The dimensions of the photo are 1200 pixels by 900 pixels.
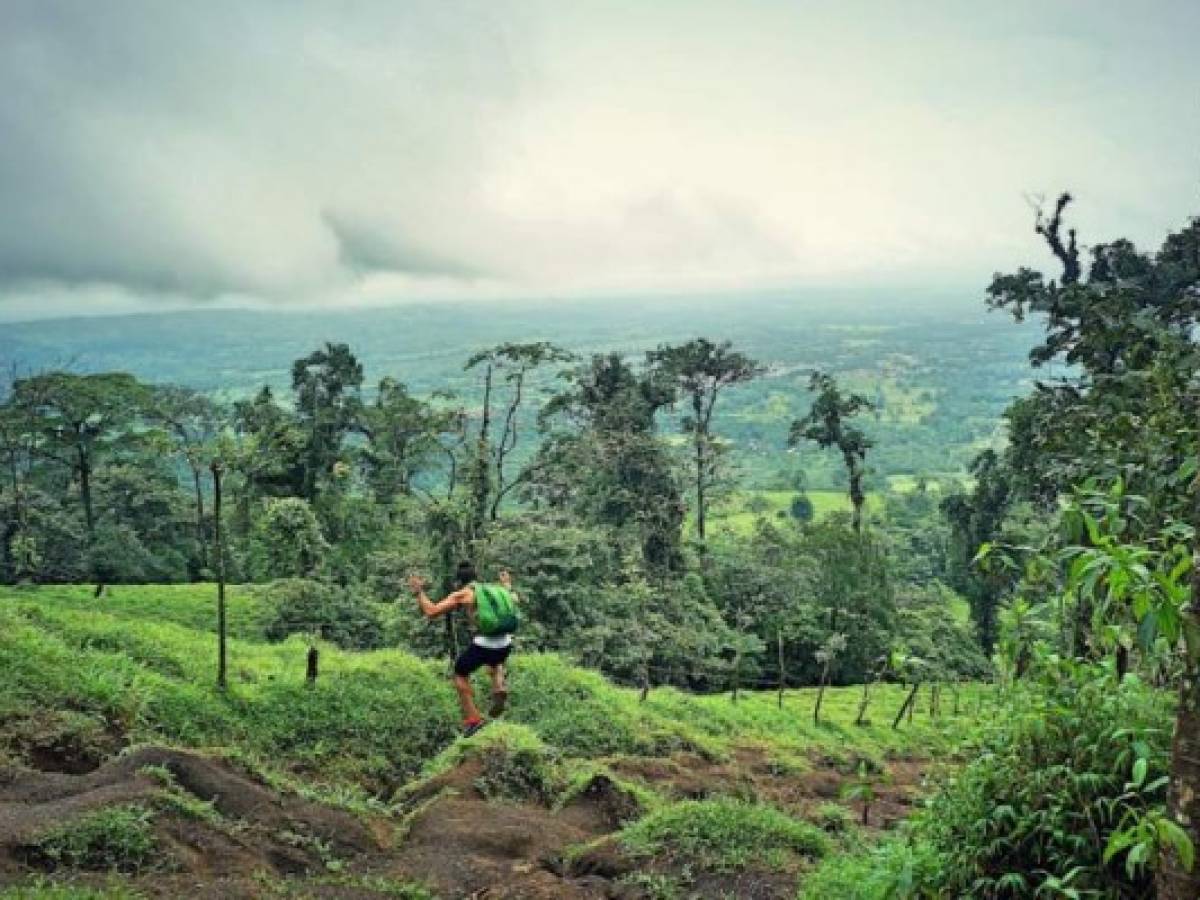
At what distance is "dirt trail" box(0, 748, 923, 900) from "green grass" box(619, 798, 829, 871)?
24 centimetres

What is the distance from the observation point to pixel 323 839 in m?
8.05

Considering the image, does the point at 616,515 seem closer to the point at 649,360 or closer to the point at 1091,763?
the point at 649,360

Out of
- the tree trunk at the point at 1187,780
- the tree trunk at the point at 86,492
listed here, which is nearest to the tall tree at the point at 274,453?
the tree trunk at the point at 86,492

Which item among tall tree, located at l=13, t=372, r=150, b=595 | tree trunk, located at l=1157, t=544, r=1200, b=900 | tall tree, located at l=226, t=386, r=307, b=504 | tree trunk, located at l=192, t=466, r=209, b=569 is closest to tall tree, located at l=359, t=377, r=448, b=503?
tall tree, located at l=226, t=386, r=307, b=504

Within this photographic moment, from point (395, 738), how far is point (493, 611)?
295 centimetres

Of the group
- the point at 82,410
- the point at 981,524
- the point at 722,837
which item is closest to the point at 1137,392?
the point at 722,837

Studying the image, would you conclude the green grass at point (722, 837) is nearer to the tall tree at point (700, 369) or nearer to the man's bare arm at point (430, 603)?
the man's bare arm at point (430, 603)

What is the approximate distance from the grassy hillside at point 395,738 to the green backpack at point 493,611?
1493 mm

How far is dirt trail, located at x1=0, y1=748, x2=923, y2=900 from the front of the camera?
6.75 metres

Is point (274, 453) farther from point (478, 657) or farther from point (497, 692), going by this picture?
point (478, 657)

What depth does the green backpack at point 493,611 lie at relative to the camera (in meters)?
10.7

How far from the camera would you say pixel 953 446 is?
141250 mm

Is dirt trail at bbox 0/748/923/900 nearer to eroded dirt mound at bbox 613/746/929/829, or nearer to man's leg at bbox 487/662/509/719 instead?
man's leg at bbox 487/662/509/719

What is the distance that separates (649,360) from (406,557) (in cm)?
2481
